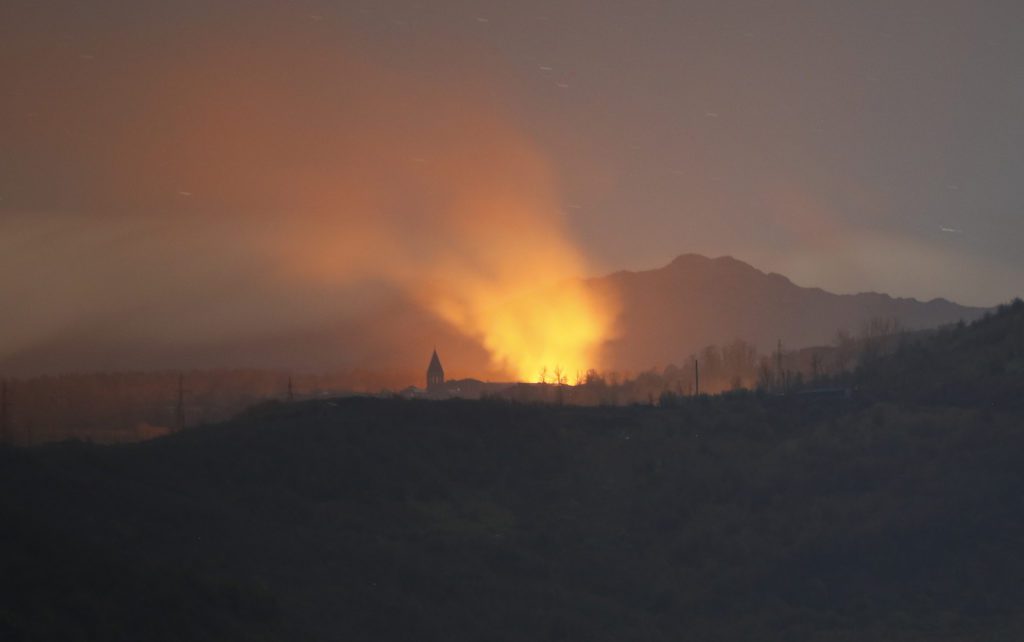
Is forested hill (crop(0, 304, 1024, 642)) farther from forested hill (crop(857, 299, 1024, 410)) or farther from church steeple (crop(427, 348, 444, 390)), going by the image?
church steeple (crop(427, 348, 444, 390))

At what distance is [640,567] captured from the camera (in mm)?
45438

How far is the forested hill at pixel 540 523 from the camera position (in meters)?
29.4

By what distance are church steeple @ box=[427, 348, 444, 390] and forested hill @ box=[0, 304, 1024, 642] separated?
51219mm

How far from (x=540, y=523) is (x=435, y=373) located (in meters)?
71.8

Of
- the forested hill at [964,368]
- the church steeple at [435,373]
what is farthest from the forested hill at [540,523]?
the church steeple at [435,373]

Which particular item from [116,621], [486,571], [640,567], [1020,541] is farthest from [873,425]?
[116,621]

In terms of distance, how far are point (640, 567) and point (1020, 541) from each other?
14.8 metres

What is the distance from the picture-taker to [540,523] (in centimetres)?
4875

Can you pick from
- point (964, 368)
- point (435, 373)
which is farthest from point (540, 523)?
point (435, 373)

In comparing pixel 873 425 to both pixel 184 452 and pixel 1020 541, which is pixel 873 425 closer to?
pixel 1020 541

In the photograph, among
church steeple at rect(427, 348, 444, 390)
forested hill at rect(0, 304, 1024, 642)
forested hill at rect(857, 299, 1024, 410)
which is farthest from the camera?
church steeple at rect(427, 348, 444, 390)

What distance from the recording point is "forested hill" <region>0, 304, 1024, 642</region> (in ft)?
96.6

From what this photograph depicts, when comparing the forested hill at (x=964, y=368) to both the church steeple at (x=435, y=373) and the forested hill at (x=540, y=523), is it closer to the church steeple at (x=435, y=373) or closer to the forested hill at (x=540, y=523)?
the forested hill at (x=540, y=523)

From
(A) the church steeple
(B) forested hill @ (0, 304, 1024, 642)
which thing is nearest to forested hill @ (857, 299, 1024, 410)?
(B) forested hill @ (0, 304, 1024, 642)
